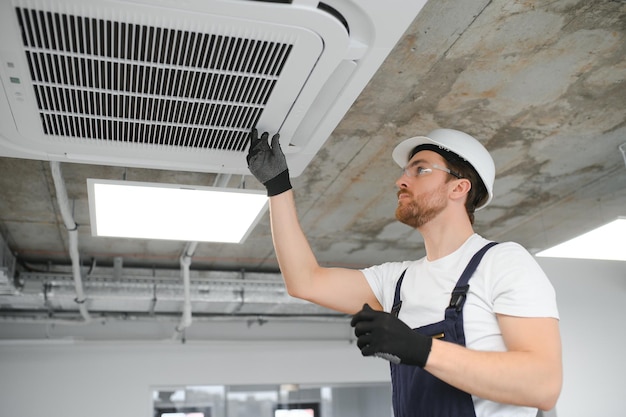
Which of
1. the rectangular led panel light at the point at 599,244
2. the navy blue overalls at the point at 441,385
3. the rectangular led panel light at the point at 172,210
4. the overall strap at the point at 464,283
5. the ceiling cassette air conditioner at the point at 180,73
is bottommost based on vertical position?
the navy blue overalls at the point at 441,385

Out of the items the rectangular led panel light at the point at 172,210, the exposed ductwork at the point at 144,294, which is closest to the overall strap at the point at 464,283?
the rectangular led panel light at the point at 172,210

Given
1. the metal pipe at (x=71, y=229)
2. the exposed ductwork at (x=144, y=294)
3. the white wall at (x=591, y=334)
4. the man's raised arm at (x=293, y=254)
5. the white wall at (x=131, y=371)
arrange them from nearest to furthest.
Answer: the man's raised arm at (x=293, y=254) < the metal pipe at (x=71, y=229) < the exposed ductwork at (x=144, y=294) < the white wall at (x=591, y=334) < the white wall at (x=131, y=371)

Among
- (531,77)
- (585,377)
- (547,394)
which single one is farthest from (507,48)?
(585,377)

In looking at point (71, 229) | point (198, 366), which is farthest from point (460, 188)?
point (198, 366)

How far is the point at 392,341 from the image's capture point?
51.4 inches

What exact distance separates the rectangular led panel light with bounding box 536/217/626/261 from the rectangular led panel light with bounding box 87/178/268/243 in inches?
79.6

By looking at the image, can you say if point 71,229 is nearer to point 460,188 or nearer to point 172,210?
point 172,210

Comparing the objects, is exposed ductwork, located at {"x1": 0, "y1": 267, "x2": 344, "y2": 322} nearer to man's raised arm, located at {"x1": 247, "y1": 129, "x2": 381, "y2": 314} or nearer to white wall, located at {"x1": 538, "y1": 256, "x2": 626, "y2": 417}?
white wall, located at {"x1": 538, "y1": 256, "x2": 626, "y2": 417}

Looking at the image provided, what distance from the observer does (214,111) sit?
1809 mm

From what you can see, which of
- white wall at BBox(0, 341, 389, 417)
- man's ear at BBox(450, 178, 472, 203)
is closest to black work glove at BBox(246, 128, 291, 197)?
man's ear at BBox(450, 178, 472, 203)

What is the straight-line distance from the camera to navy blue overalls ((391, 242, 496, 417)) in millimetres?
1451

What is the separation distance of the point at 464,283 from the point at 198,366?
502cm

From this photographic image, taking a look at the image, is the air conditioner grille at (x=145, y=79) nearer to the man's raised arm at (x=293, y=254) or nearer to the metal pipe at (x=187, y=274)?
the man's raised arm at (x=293, y=254)

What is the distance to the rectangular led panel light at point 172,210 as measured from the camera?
2.54 metres
